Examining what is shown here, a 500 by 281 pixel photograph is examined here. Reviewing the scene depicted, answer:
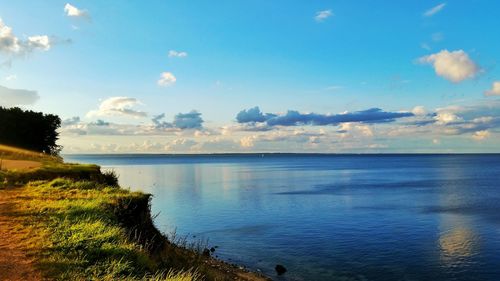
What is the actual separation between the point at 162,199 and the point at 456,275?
5934 centimetres

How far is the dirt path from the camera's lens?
10.8 meters

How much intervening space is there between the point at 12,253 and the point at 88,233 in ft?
8.78

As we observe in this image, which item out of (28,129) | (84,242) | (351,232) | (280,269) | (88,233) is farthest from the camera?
(28,129)

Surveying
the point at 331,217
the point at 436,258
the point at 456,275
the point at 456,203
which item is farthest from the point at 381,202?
the point at 456,275

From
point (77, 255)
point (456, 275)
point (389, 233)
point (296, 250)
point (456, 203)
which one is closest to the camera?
point (77, 255)

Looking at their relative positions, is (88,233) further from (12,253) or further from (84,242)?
(12,253)

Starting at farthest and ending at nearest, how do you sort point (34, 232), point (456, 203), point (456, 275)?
point (456, 203) < point (456, 275) < point (34, 232)

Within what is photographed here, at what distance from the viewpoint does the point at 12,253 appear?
12281 millimetres

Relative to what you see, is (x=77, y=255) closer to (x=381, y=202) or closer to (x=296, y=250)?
(x=296, y=250)

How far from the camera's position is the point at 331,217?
59.4 meters

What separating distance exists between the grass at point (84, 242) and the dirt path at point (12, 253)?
0.32 m

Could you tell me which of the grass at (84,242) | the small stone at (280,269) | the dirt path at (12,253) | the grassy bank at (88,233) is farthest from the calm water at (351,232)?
the dirt path at (12,253)

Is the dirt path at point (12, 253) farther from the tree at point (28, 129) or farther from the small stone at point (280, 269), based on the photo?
the tree at point (28, 129)

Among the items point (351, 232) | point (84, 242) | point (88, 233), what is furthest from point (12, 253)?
point (351, 232)
